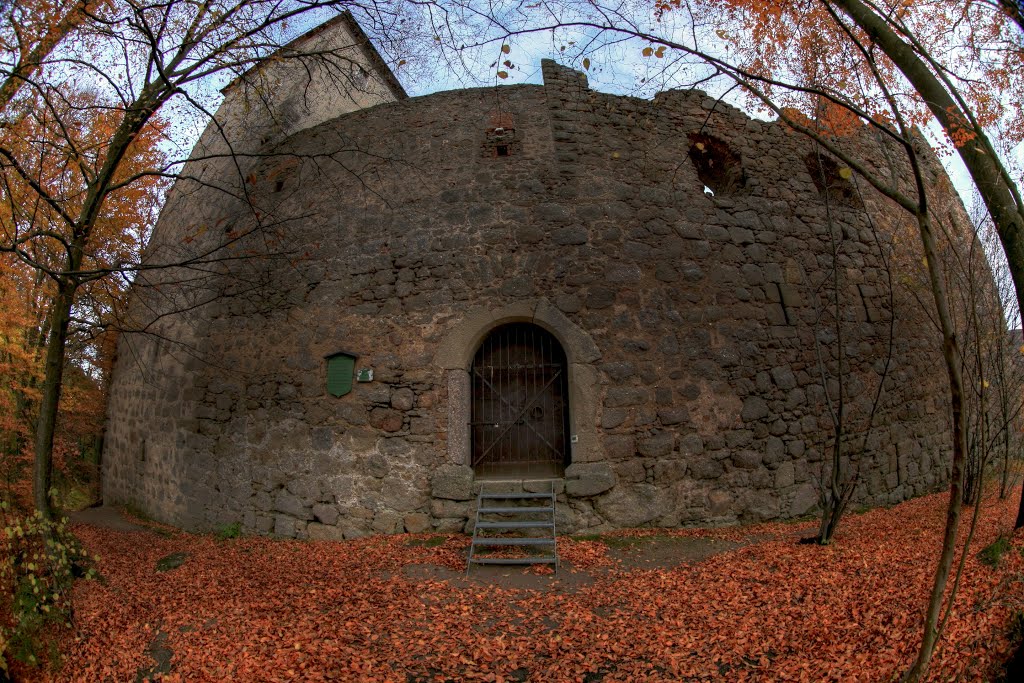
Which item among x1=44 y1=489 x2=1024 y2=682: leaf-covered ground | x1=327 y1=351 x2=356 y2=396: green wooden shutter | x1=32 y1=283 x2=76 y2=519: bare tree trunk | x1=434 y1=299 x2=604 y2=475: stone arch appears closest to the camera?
x1=44 y1=489 x2=1024 y2=682: leaf-covered ground

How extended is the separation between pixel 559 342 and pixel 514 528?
6.76ft

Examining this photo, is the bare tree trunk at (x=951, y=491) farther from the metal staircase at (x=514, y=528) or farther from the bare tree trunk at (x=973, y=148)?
the metal staircase at (x=514, y=528)

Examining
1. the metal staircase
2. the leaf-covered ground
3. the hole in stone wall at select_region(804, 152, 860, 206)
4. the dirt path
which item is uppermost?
the hole in stone wall at select_region(804, 152, 860, 206)

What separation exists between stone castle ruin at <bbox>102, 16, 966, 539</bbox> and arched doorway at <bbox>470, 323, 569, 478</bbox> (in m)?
0.03

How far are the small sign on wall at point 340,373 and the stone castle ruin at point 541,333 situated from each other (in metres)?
0.03

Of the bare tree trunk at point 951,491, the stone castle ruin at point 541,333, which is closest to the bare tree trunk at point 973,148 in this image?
the stone castle ruin at point 541,333

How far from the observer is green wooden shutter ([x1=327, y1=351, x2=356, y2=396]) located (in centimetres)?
621

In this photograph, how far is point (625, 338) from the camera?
6.05 m

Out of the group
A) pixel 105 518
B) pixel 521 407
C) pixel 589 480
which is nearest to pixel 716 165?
pixel 521 407

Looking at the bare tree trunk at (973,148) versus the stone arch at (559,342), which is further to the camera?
the stone arch at (559,342)

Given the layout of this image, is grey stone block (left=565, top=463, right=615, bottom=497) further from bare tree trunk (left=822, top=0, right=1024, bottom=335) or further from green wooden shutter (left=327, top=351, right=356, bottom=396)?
bare tree trunk (left=822, top=0, right=1024, bottom=335)

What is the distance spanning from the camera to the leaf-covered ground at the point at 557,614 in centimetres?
322

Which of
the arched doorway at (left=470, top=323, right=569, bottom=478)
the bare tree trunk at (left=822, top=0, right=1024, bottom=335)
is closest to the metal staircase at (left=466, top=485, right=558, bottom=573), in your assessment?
the arched doorway at (left=470, top=323, right=569, bottom=478)

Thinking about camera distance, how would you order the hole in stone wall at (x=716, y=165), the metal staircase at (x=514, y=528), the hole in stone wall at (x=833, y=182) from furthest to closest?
the hole in stone wall at (x=833, y=182) < the hole in stone wall at (x=716, y=165) < the metal staircase at (x=514, y=528)
